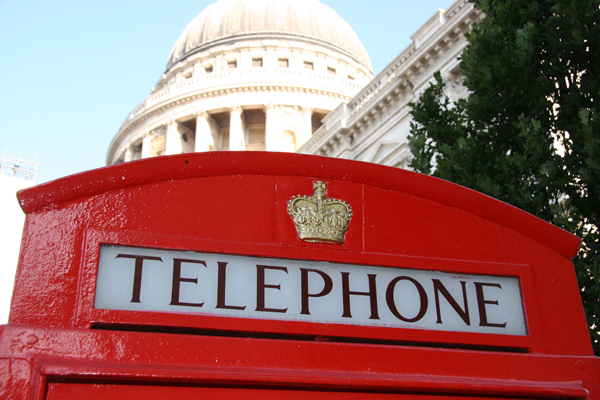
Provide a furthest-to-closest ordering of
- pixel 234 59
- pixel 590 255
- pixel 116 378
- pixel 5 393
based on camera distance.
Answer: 1. pixel 234 59
2. pixel 590 255
3. pixel 116 378
4. pixel 5 393

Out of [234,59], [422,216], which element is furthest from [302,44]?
[422,216]

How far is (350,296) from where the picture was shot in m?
1.94

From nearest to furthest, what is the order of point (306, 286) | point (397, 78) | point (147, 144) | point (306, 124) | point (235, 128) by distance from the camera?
1. point (306, 286)
2. point (397, 78)
3. point (306, 124)
4. point (235, 128)
5. point (147, 144)

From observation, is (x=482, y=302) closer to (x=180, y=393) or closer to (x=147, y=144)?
(x=180, y=393)

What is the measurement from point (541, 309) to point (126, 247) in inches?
56.2

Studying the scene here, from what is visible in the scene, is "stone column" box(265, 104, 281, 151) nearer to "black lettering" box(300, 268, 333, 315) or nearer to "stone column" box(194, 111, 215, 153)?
"stone column" box(194, 111, 215, 153)

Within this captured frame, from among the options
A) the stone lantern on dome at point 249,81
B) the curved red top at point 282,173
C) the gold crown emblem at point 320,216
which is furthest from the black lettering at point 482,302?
the stone lantern on dome at point 249,81

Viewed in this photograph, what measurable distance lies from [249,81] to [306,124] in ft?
16.3

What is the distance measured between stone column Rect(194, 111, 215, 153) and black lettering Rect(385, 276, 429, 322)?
1601 inches

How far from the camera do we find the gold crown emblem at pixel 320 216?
6.66ft

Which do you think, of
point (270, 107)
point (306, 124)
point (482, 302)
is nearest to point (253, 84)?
point (270, 107)

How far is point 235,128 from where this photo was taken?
42.1 metres

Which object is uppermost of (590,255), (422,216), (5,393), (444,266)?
(590,255)

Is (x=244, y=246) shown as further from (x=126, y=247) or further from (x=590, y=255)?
(x=590, y=255)
